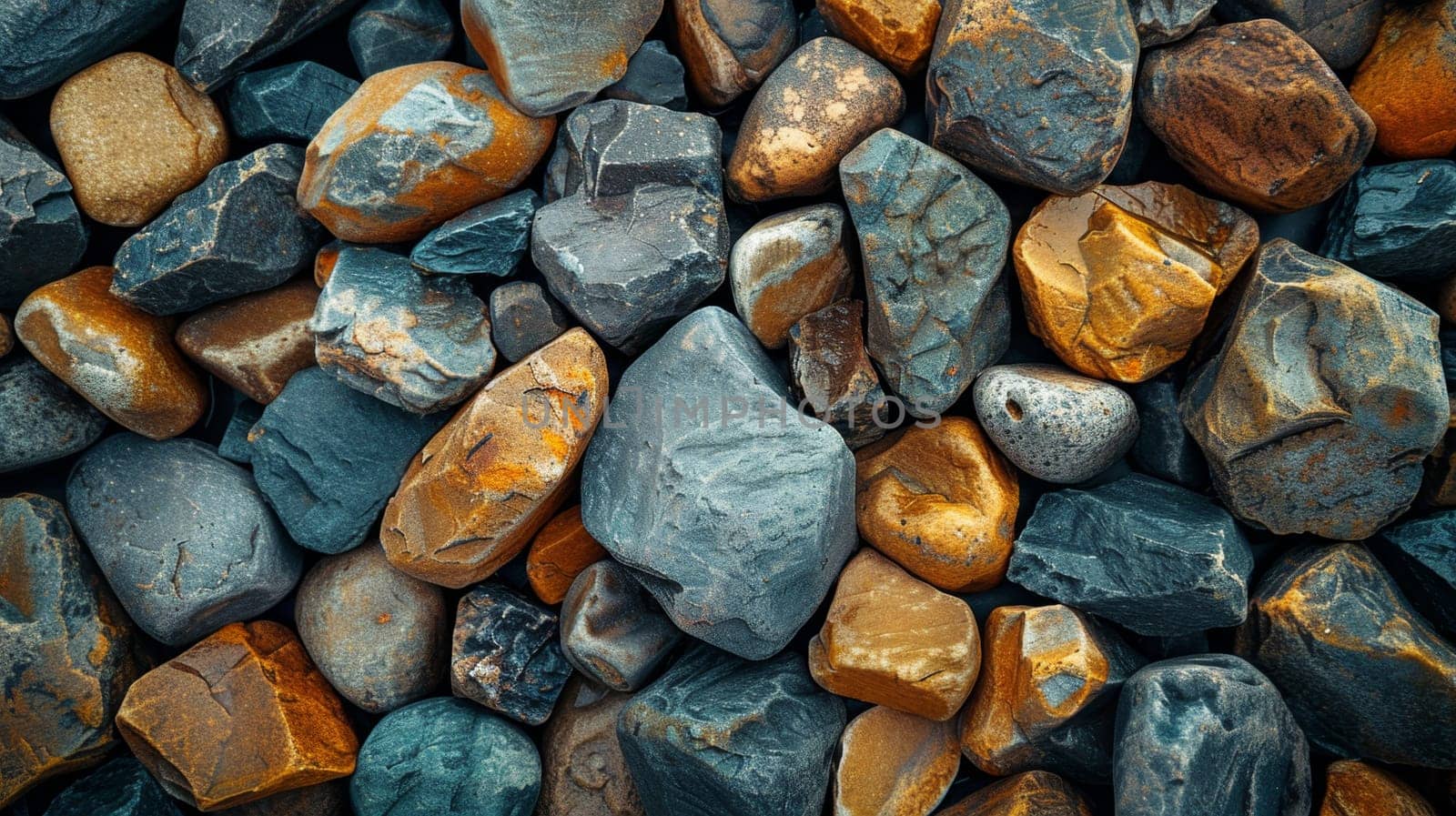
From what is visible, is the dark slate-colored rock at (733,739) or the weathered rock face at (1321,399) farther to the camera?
the dark slate-colored rock at (733,739)

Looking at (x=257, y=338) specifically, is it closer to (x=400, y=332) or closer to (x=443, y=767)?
(x=400, y=332)

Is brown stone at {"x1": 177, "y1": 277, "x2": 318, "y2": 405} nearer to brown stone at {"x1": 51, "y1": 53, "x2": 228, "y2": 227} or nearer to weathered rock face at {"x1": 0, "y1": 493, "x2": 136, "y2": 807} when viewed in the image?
brown stone at {"x1": 51, "y1": 53, "x2": 228, "y2": 227}

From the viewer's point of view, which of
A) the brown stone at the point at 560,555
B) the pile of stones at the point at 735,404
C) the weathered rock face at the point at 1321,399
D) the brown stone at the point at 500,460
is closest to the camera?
the weathered rock face at the point at 1321,399

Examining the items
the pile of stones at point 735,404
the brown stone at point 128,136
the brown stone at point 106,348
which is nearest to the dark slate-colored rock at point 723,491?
the pile of stones at point 735,404

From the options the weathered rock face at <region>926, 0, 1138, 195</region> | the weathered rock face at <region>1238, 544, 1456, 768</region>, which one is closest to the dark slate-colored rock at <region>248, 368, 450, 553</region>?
the weathered rock face at <region>926, 0, 1138, 195</region>

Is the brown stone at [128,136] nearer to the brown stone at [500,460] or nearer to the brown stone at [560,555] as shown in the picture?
the brown stone at [500,460]

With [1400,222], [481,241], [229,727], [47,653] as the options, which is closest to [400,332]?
[481,241]

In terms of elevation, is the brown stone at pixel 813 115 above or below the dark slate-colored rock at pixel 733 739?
above
